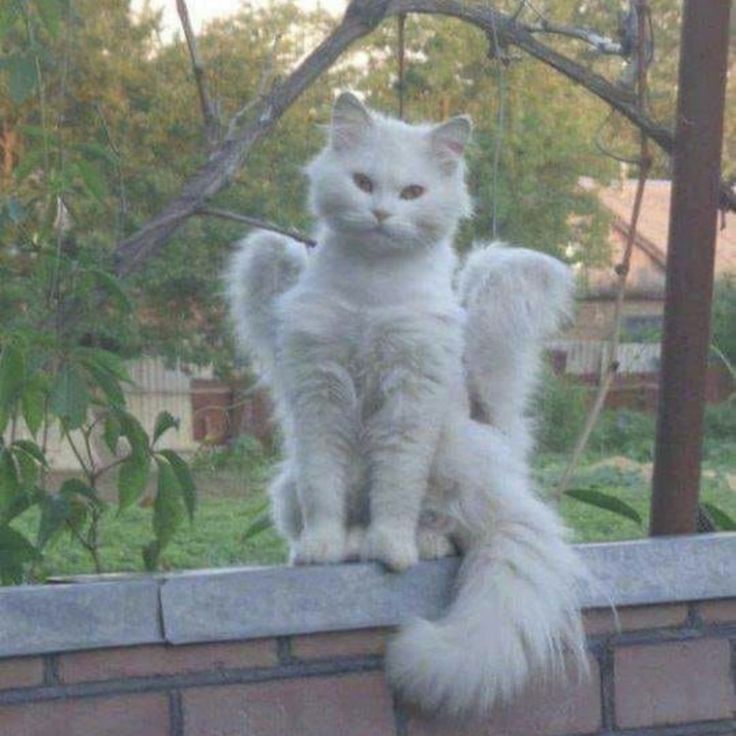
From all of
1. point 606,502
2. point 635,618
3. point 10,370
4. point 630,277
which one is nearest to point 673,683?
point 635,618

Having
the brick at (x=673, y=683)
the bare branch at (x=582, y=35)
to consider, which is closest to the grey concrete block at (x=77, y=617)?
the brick at (x=673, y=683)

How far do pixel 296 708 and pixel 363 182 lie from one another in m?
0.71

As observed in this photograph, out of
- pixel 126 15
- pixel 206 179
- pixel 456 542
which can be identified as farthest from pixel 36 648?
pixel 126 15

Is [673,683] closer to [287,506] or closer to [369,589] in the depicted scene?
[369,589]

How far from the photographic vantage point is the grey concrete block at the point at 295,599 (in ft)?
6.17

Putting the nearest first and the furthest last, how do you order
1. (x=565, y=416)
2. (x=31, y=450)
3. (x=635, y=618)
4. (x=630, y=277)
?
(x=635, y=618), (x=31, y=450), (x=565, y=416), (x=630, y=277)

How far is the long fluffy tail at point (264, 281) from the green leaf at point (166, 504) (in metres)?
0.21

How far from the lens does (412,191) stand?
2057mm

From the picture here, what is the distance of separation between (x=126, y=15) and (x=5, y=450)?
9.27 m

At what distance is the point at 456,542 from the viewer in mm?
2033

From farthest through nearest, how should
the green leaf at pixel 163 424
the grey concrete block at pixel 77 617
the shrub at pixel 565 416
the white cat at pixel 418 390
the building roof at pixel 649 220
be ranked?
the building roof at pixel 649 220 → the shrub at pixel 565 416 → the green leaf at pixel 163 424 → the white cat at pixel 418 390 → the grey concrete block at pixel 77 617

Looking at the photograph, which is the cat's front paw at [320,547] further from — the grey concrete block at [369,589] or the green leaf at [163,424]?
the green leaf at [163,424]

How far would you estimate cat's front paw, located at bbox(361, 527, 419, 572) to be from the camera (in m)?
1.95

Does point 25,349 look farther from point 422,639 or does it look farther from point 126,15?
point 126,15
